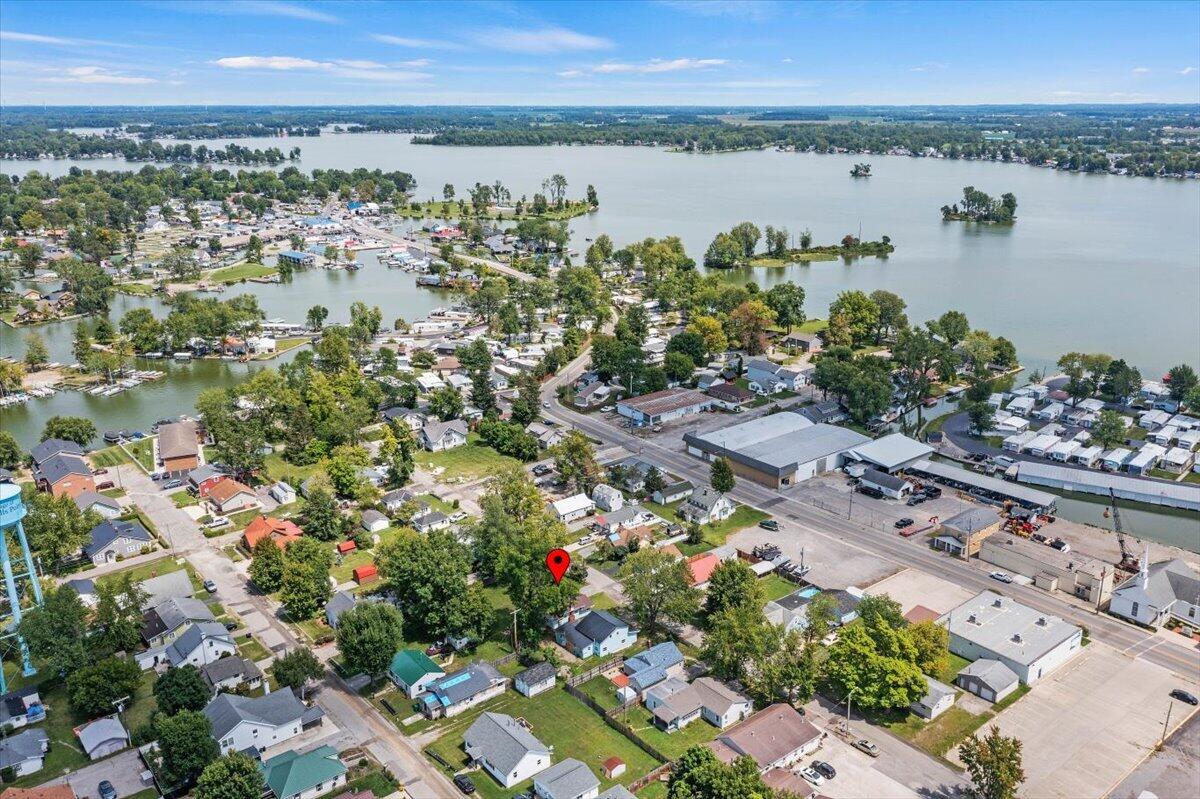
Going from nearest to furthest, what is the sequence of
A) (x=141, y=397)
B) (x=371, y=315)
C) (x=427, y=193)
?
1. (x=141, y=397)
2. (x=371, y=315)
3. (x=427, y=193)

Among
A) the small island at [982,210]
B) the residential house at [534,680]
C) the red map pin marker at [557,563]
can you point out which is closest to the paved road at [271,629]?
the residential house at [534,680]

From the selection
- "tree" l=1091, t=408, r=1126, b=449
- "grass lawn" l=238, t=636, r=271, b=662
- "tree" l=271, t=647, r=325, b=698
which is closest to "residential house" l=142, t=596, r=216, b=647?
"grass lawn" l=238, t=636, r=271, b=662

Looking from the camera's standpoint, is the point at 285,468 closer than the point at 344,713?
No

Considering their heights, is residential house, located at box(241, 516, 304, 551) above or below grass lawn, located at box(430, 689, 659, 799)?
above

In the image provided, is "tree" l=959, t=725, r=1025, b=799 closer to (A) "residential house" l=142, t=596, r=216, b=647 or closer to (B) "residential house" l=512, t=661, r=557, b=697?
(B) "residential house" l=512, t=661, r=557, b=697

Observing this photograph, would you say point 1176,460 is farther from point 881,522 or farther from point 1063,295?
point 1063,295

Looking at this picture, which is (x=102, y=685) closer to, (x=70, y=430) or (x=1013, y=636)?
(x=70, y=430)

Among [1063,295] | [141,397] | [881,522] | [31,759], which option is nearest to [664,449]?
[881,522]
